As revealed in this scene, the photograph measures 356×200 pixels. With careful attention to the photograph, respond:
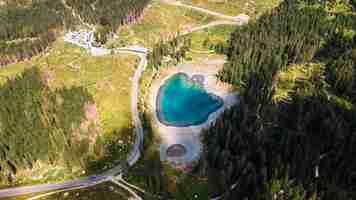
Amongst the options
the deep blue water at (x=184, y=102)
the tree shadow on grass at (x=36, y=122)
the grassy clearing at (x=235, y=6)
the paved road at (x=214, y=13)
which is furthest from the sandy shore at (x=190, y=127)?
the grassy clearing at (x=235, y=6)

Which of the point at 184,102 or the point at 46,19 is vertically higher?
the point at 46,19

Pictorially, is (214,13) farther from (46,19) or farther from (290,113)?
(290,113)

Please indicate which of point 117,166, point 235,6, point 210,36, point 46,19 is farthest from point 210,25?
point 117,166

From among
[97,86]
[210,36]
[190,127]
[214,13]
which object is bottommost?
[190,127]

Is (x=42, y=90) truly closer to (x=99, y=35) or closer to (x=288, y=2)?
(x=99, y=35)

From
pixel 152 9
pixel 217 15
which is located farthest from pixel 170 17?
pixel 217 15

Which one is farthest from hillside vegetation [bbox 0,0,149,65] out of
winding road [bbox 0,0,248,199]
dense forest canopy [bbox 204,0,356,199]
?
dense forest canopy [bbox 204,0,356,199]

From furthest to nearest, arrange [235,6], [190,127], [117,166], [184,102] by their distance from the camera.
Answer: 1. [235,6]
2. [184,102]
3. [190,127]
4. [117,166]
